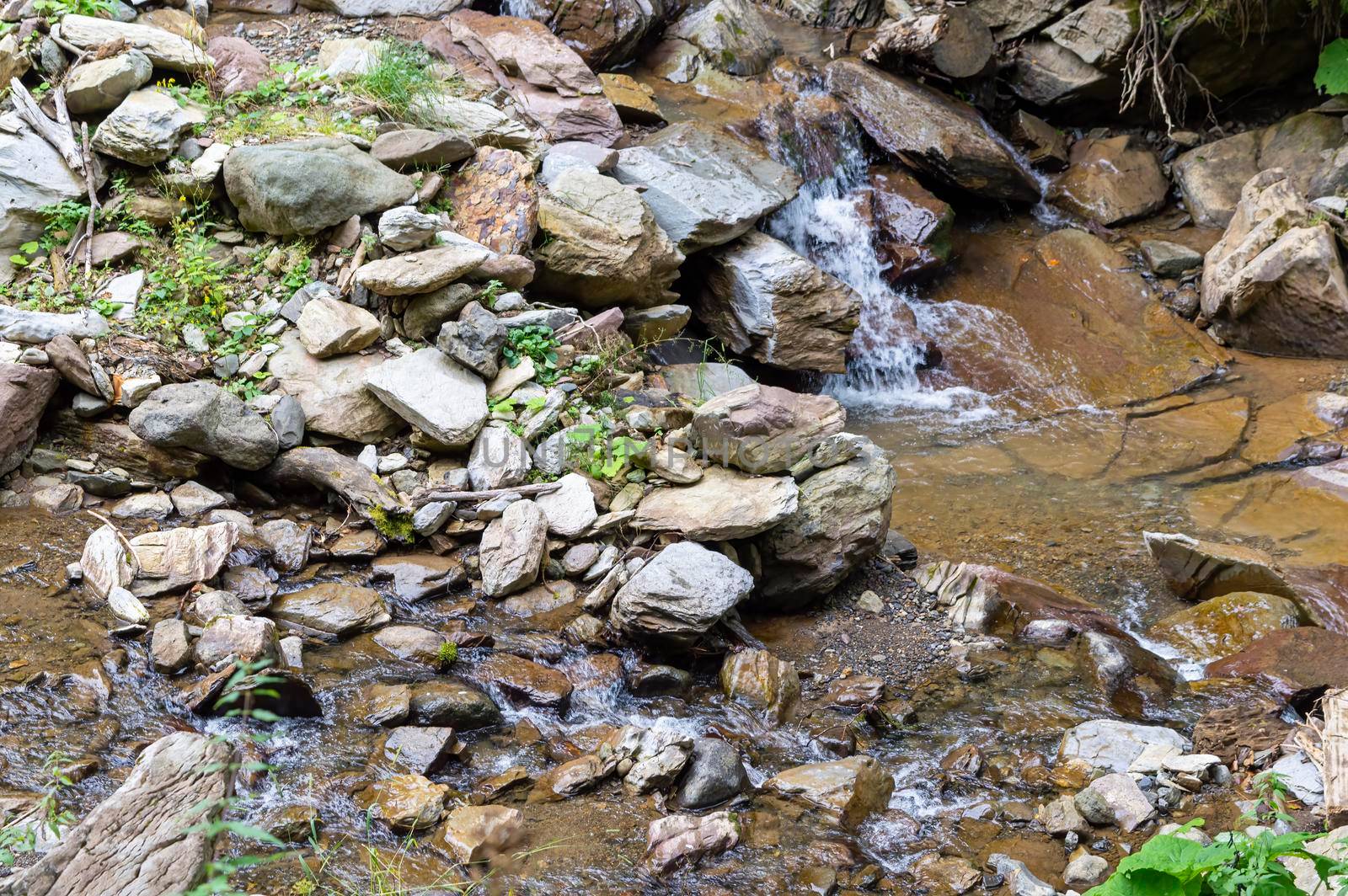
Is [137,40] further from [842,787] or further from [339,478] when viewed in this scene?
[842,787]

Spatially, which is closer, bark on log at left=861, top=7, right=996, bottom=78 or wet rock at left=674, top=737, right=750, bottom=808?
wet rock at left=674, top=737, right=750, bottom=808

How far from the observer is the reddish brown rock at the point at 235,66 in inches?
252

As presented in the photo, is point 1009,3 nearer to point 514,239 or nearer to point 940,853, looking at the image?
point 514,239

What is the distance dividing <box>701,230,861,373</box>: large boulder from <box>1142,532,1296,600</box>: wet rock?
2.67 m

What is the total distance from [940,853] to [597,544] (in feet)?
6.64

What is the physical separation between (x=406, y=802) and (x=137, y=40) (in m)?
5.38

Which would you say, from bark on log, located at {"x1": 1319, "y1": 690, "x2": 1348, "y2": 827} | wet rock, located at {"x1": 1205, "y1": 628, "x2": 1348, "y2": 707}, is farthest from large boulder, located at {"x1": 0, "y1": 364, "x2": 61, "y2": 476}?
wet rock, located at {"x1": 1205, "y1": 628, "x2": 1348, "y2": 707}

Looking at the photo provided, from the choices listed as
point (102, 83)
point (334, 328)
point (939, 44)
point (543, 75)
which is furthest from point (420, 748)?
point (939, 44)

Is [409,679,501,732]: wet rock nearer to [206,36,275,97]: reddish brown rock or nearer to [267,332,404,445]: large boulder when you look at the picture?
[267,332,404,445]: large boulder

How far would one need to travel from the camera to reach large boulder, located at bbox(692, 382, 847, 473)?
4.83 m

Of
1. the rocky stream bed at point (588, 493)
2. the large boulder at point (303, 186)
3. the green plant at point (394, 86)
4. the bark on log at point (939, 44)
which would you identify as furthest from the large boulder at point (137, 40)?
the bark on log at point (939, 44)

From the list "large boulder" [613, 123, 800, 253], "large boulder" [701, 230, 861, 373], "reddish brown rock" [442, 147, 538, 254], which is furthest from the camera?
"large boulder" [701, 230, 861, 373]

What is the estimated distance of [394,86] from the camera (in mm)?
6367

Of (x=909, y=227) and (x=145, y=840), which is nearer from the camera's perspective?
(x=145, y=840)
